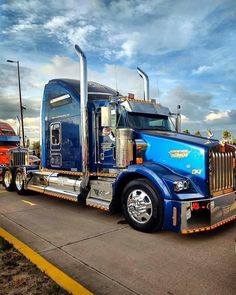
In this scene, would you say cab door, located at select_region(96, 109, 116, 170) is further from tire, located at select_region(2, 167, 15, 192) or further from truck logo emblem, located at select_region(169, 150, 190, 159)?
tire, located at select_region(2, 167, 15, 192)

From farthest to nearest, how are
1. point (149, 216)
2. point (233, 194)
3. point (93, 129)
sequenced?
point (93, 129) < point (233, 194) < point (149, 216)

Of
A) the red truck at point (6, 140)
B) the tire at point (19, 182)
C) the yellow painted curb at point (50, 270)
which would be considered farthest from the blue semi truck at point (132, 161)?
the red truck at point (6, 140)

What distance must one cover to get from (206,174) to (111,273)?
2.41m

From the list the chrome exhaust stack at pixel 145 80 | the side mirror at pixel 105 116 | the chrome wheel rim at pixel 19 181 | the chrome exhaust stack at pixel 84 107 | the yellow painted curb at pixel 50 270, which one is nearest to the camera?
the yellow painted curb at pixel 50 270

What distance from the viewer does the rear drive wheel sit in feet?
35.8

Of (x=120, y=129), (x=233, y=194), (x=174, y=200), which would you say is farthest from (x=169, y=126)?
(x=174, y=200)

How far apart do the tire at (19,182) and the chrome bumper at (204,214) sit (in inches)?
259

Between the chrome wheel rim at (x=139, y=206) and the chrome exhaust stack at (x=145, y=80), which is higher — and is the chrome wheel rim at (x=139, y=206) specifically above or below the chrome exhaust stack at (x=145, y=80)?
below

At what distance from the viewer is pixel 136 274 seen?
151 inches

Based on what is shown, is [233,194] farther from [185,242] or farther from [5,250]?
[5,250]

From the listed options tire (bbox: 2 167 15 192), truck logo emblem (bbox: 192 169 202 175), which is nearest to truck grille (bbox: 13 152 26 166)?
tire (bbox: 2 167 15 192)

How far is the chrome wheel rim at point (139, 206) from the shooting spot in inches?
215

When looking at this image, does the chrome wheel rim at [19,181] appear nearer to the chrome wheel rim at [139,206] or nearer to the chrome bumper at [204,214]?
the chrome wheel rim at [139,206]

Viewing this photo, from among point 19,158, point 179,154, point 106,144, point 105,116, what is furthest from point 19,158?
point 179,154
